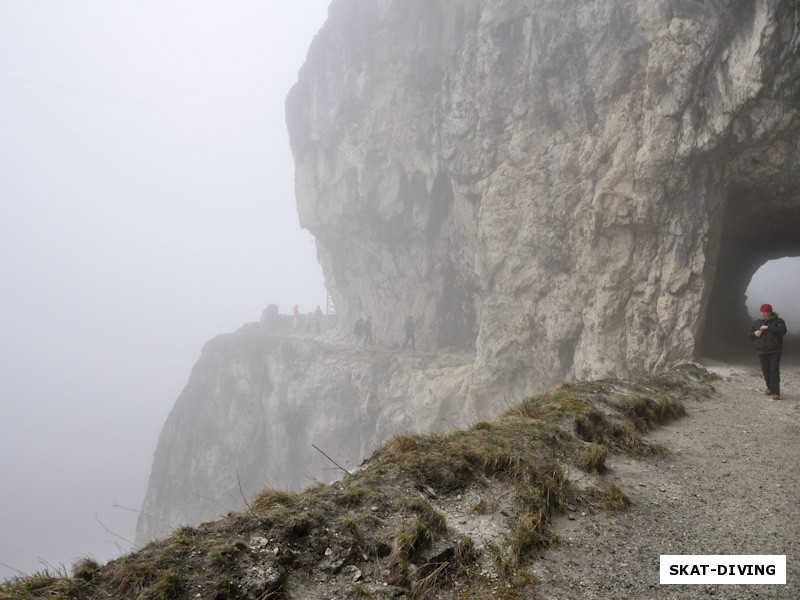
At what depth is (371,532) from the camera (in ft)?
16.5

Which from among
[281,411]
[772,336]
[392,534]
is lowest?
[281,411]

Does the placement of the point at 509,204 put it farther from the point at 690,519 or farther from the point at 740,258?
the point at 690,519

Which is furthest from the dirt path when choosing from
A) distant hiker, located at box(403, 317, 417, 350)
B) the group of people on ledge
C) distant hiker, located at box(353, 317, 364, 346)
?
distant hiker, located at box(353, 317, 364, 346)

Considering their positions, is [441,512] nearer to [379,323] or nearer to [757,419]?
[757,419]

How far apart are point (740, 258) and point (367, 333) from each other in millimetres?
24015

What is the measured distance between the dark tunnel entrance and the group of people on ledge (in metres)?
18.1

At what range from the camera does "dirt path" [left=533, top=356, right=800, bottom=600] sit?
4414 mm

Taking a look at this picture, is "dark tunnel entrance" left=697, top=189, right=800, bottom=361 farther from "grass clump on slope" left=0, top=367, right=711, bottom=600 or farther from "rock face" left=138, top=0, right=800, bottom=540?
"grass clump on slope" left=0, top=367, right=711, bottom=600

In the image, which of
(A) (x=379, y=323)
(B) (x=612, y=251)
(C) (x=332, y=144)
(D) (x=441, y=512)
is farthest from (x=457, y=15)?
(D) (x=441, y=512)

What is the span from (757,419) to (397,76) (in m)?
30.0

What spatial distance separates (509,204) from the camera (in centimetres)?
2398

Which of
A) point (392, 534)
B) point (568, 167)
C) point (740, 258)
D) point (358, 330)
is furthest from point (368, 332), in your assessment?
point (392, 534)

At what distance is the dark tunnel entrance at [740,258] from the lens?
17753 mm

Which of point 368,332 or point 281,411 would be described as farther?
point 281,411
